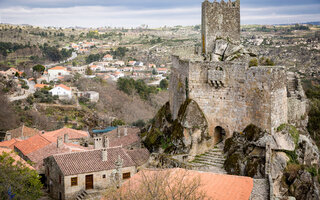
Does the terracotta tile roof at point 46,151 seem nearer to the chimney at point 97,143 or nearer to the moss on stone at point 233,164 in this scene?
the chimney at point 97,143

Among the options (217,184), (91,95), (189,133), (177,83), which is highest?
(177,83)

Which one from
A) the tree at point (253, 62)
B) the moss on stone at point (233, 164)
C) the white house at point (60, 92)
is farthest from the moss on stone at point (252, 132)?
the white house at point (60, 92)

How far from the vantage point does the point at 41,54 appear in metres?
109

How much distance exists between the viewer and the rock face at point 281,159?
20.3m

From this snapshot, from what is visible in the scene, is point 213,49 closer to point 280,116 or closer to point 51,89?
point 280,116

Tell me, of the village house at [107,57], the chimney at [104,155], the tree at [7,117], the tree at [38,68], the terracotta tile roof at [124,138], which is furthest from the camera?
the village house at [107,57]

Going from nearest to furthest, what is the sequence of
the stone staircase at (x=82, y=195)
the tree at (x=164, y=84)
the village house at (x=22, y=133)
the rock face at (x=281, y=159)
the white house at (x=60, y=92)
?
1. the rock face at (x=281, y=159)
2. the stone staircase at (x=82, y=195)
3. the village house at (x=22, y=133)
4. the white house at (x=60, y=92)
5. the tree at (x=164, y=84)

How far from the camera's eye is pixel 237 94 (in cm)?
2269

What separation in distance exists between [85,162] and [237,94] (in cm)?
1043

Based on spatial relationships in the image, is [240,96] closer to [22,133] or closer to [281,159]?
[281,159]

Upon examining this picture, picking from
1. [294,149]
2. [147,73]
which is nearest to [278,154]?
[294,149]

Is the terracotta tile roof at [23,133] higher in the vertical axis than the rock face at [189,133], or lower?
lower

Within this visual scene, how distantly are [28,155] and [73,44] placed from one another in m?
110

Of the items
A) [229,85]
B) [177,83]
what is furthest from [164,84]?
[229,85]
